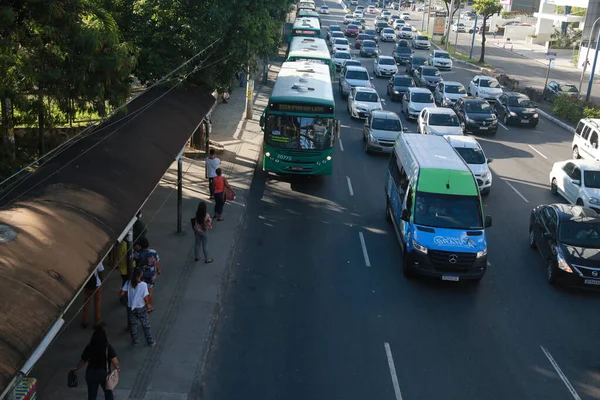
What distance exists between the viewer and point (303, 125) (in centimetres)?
2272

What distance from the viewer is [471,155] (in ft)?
77.9

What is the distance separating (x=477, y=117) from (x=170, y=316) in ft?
75.0

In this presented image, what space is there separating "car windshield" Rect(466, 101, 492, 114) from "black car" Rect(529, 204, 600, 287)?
51.2 feet

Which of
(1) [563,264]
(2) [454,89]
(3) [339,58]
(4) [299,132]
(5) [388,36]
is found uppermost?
(4) [299,132]

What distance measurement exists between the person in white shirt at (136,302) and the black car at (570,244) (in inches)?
387

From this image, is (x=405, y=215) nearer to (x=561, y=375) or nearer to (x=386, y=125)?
(x=561, y=375)

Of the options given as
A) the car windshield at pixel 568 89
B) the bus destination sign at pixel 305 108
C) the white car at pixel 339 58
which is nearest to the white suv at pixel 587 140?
the bus destination sign at pixel 305 108

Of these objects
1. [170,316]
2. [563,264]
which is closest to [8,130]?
[170,316]

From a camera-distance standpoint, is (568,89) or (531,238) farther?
(568,89)

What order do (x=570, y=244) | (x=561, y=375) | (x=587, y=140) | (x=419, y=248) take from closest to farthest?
(x=561, y=375)
(x=419, y=248)
(x=570, y=244)
(x=587, y=140)

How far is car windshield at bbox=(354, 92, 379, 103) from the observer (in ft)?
115

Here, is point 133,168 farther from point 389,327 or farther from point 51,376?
point 389,327

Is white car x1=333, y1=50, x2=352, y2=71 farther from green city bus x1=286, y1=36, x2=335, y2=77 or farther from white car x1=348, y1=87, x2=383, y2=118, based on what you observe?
white car x1=348, y1=87, x2=383, y2=118

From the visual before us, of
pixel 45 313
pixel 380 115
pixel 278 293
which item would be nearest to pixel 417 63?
pixel 380 115
